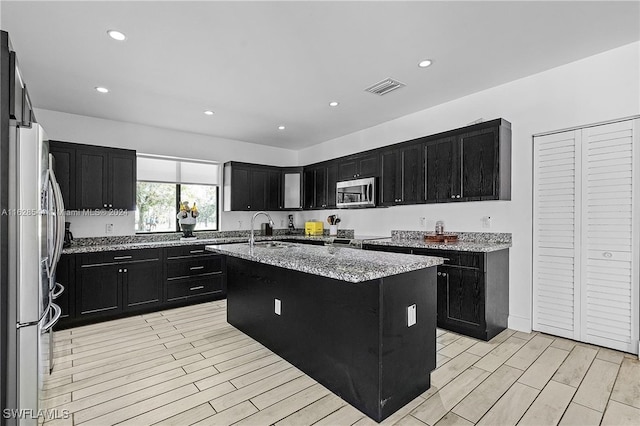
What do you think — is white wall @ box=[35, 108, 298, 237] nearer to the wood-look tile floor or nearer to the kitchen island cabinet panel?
the wood-look tile floor

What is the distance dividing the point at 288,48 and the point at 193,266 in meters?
3.33

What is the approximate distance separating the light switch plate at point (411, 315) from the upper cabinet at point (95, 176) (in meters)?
4.03

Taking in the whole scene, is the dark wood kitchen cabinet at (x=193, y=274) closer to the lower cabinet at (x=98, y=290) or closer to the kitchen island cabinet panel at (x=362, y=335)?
the lower cabinet at (x=98, y=290)

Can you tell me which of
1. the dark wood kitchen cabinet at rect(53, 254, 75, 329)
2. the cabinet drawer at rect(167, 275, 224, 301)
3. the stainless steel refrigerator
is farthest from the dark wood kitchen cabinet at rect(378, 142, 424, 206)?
the dark wood kitchen cabinet at rect(53, 254, 75, 329)

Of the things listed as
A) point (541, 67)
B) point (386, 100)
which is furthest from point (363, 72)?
point (541, 67)

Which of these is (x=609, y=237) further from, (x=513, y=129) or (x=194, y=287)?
(x=194, y=287)

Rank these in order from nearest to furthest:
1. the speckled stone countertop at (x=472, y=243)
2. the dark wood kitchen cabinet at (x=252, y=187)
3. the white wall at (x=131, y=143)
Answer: the speckled stone countertop at (x=472, y=243) → the white wall at (x=131, y=143) → the dark wood kitchen cabinet at (x=252, y=187)

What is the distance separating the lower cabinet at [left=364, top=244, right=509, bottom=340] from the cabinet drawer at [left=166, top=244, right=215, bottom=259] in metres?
3.14

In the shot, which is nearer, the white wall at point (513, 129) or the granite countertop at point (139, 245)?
the white wall at point (513, 129)

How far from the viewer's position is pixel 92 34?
97.3 inches

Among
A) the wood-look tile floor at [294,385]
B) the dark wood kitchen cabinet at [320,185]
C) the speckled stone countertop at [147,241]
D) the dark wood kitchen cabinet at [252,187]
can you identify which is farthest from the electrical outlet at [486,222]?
the dark wood kitchen cabinet at [252,187]

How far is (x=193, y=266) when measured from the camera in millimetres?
4629

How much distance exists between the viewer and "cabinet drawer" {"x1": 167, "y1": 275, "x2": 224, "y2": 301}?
4.43m

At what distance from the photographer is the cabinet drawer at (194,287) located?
4430 millimetres
